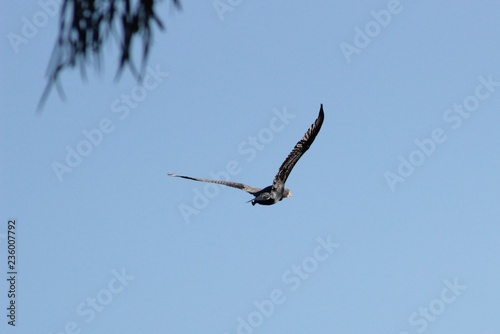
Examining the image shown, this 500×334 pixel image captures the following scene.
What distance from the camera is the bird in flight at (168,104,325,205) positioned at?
24328mm

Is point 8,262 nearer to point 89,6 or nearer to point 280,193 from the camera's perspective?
point 280,193

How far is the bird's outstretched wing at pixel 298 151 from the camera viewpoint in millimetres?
24312

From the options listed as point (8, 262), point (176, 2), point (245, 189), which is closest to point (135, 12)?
point (176, 2)

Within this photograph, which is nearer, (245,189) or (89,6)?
(89,6)

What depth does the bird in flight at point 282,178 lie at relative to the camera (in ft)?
79.8

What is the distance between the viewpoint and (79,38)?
27.9 ft

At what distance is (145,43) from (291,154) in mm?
16422

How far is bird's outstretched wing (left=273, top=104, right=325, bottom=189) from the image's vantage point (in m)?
24.3

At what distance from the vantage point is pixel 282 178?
25.3m

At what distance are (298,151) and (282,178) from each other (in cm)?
105

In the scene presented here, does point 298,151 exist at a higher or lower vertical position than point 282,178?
higher

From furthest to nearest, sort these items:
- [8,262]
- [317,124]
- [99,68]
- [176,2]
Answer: [317,124], [8,262], [176,2], [99,68]

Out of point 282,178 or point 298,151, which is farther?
point 282,178

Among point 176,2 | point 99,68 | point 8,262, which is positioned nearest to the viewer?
point 99,68
